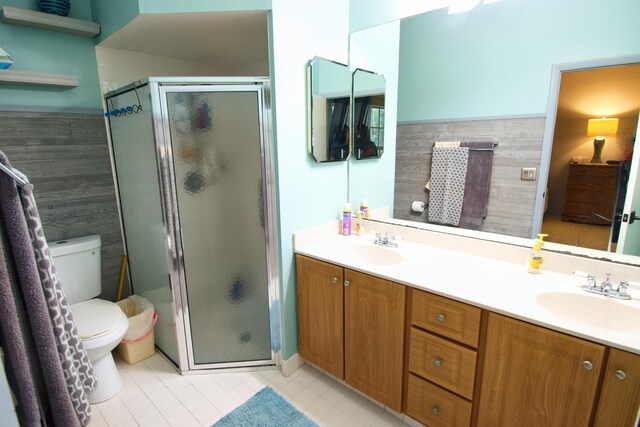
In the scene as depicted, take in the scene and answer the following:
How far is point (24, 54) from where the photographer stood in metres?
1.97

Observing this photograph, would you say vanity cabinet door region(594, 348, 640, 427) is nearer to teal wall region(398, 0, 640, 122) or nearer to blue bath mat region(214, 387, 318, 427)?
teal wall region(398, 0, 640, 122)

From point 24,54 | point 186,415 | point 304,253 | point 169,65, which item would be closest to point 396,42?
point 304,253

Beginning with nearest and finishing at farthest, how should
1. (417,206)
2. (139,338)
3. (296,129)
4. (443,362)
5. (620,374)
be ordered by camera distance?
(620,374) → (443,362) → (296,129) → (417,206) → (139,338)

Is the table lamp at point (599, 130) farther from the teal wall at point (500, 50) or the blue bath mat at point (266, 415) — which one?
the blue bath mat at point (266, 415)

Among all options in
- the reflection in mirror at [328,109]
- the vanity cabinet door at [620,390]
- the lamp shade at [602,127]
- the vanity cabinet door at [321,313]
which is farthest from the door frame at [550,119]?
the reflection in mirror at [328,109]

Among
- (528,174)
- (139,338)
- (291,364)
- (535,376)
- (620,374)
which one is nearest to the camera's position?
(620,374)

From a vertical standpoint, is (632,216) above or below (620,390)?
above

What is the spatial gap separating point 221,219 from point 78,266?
3.43 feet

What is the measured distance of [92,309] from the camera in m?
1.93

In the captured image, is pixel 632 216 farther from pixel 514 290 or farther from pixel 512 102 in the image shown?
pixel 512 102

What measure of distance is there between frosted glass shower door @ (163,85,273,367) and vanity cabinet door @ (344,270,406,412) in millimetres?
575

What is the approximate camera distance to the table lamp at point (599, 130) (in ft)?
4.22

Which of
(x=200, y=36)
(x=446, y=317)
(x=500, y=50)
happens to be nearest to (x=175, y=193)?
(x=200, y=36)

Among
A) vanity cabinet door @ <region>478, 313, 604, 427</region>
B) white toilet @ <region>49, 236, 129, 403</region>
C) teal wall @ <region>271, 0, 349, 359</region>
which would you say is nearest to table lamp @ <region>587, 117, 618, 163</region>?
vanity cabinet door @ <region>478, 313, 604, 427</region>
